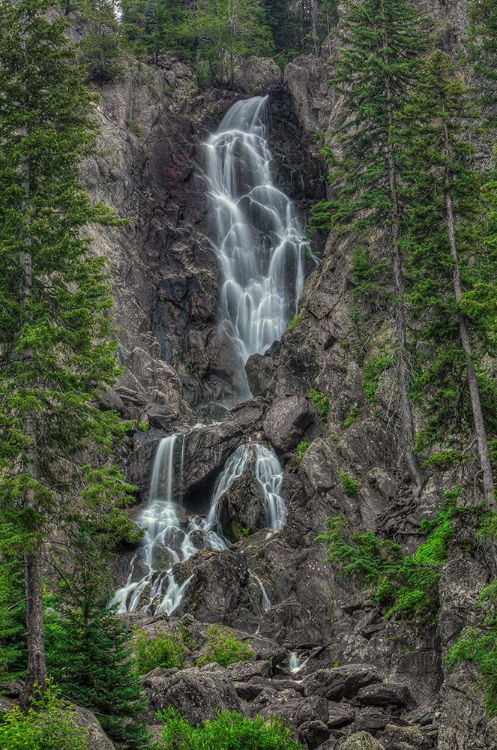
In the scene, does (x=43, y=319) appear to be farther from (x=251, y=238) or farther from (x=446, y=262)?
(x=251, y=238)

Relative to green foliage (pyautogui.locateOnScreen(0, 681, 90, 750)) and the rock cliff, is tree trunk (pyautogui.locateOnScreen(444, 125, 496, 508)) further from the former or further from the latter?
green foliage (pyautogui.locateOnScreen(0, 681, 90, 750))

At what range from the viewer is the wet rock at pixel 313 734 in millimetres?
13852

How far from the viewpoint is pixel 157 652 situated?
2038 cm

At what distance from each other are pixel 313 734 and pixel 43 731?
662 centimetres

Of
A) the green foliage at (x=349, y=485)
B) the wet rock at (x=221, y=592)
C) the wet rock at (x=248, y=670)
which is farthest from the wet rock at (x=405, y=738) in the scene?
the green foliage at (x=349, y=485)

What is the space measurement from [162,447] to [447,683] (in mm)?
24343

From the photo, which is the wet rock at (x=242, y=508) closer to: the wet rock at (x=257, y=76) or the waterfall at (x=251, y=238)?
the waterfall at (x=251, y=238)

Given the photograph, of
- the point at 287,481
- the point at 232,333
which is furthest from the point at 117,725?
the point at 232,333

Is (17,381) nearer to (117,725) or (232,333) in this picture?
(117,725)

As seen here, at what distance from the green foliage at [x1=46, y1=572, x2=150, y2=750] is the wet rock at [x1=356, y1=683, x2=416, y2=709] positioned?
5.55m

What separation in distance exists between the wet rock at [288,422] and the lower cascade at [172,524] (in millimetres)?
815

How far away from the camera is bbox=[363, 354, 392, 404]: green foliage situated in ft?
88.7

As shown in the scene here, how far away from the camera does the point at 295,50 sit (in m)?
65.6

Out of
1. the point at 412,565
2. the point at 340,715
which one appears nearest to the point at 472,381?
the point at 412,565
